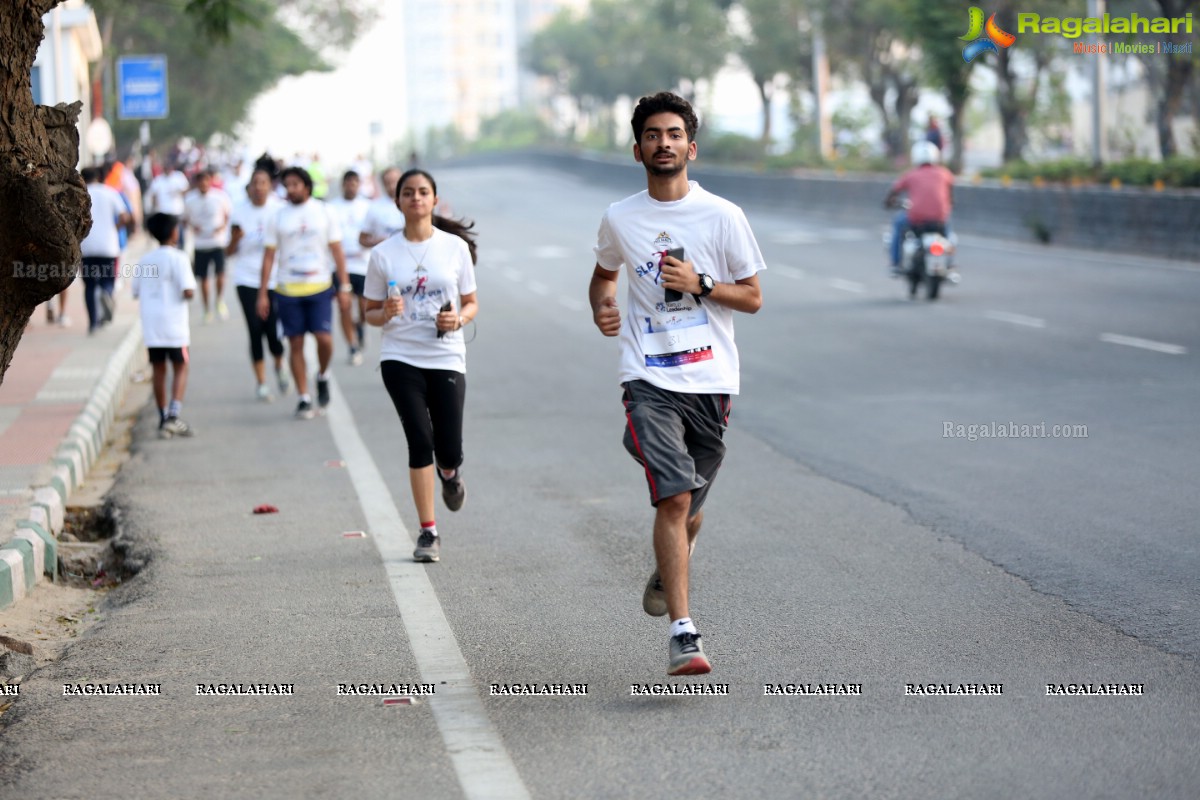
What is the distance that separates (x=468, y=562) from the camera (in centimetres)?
798

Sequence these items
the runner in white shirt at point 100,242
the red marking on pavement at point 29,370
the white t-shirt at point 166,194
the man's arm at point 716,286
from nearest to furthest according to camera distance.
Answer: the man's arm at point 716,286
the red marking on pavement at point 29,370
the runner in white shirt at point 100,242
the white t-shirt at point 166,194

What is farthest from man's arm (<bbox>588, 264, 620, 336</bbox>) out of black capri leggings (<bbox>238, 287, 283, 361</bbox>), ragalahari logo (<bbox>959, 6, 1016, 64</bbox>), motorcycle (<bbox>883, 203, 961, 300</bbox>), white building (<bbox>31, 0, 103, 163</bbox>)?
ragalahari logo (<bbox>959, 6, 1016, 64</bbox>)

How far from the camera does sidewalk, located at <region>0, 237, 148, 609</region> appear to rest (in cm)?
819

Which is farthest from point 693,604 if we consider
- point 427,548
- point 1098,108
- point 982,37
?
point 982,37

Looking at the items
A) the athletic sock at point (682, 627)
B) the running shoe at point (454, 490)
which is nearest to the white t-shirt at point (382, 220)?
the running shoe at point (454, 490)

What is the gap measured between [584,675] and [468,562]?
214 centimetres

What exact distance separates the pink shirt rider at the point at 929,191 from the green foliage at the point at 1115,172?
7088 mm

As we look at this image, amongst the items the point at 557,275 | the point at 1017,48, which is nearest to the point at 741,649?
the point at 557,275

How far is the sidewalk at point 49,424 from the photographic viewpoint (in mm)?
8188

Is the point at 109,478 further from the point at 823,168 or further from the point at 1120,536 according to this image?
the point at 823,168

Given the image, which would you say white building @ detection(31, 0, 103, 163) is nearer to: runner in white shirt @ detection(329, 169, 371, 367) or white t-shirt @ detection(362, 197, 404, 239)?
runner in white shirt @ detection(329, 169, 371, 367)

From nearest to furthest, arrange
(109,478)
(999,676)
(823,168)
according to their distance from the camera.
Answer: (999,676), (109,478), (823,168)

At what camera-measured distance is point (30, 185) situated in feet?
20.4

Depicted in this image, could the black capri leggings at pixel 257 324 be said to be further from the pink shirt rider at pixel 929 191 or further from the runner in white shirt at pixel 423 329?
the pink shirt rider at pixel 929 191
